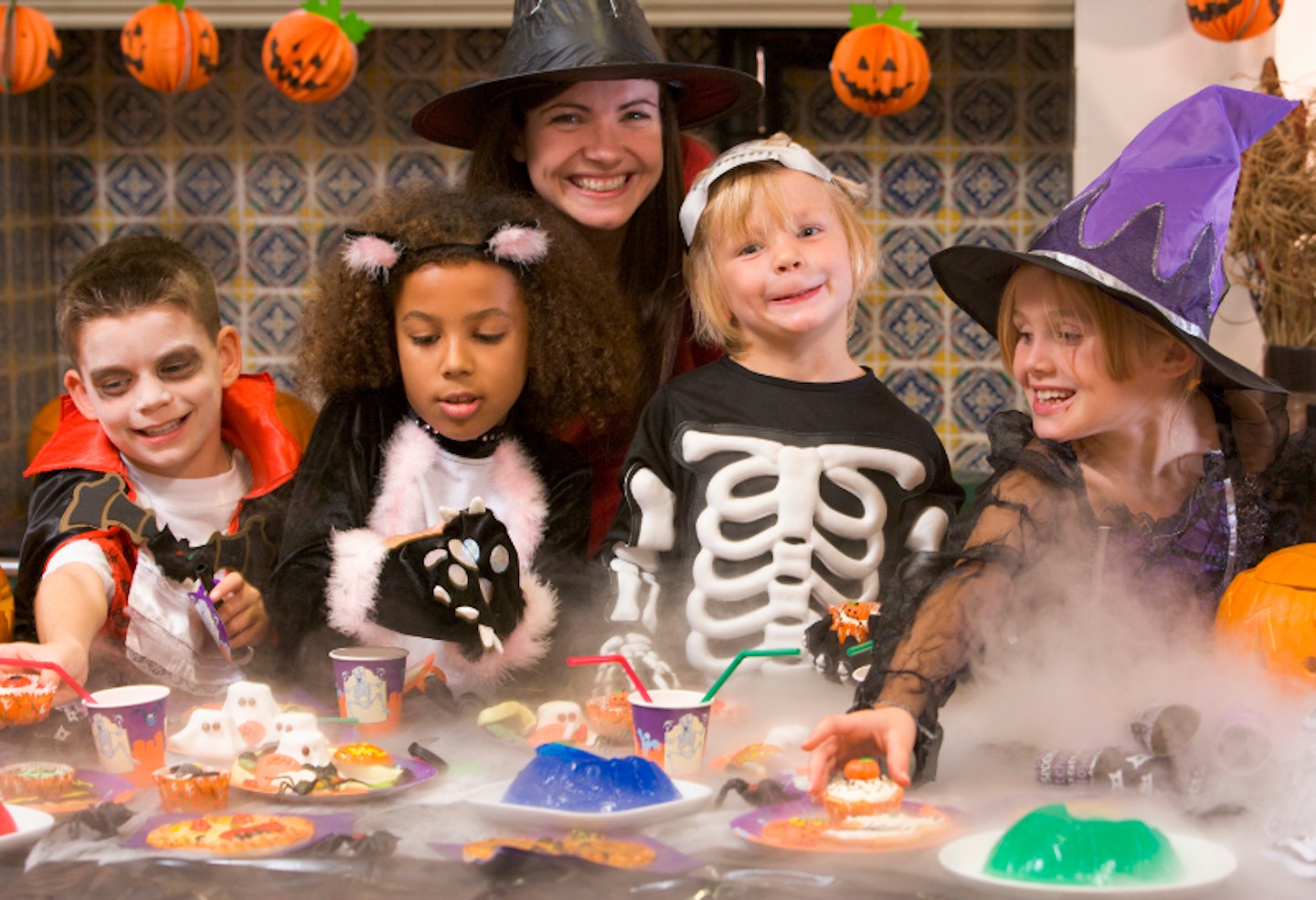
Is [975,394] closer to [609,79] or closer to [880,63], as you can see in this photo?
[880,63]

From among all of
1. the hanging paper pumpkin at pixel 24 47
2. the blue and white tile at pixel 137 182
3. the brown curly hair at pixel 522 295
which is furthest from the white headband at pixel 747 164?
the blue and white tile at pixel 137 182

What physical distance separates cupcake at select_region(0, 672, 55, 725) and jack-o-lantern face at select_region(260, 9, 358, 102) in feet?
5.47

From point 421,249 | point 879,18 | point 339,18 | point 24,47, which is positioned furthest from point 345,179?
point 421,249

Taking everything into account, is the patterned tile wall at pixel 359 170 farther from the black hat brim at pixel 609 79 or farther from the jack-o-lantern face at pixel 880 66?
the black hat brim at pixel 609 79

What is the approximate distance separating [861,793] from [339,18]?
7.14 feet

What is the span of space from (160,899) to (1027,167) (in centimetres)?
299

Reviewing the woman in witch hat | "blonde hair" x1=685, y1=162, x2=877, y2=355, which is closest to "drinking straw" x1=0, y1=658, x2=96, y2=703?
the woman in witch hat

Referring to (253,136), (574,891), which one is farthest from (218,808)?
(253,136)

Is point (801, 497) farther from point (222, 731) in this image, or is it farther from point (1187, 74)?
point (1187, 74)

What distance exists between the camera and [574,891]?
108cm

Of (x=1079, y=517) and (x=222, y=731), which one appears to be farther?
(x=1079, y=517)

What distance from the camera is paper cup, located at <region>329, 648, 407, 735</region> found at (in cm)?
150

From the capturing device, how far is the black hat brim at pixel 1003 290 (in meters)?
1.47

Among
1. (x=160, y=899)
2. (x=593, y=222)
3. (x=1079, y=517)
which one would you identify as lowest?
(x=160, y=899)
